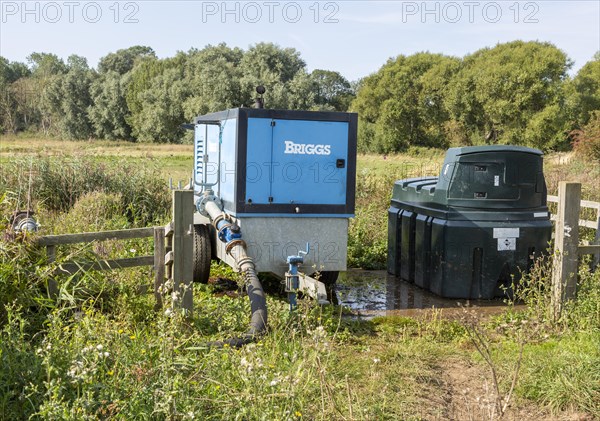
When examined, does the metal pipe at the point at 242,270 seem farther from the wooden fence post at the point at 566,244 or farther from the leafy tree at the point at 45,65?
the leafy tree at the point at 45,65

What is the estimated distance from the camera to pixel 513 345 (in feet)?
19.9

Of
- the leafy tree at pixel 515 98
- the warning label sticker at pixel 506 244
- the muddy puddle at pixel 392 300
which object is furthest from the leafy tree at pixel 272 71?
the warning label sticker at pixel 506 244

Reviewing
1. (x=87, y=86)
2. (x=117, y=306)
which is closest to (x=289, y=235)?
(x=117, y=306)

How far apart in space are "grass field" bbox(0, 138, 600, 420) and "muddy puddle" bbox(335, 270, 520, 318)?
0.41m

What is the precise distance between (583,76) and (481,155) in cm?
4763

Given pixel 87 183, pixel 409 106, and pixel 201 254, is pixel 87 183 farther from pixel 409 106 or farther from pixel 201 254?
pixel 409 106

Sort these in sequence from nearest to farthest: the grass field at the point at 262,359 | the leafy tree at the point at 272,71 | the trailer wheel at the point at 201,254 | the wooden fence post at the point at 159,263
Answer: the grass field at the point at 262,359 → the wooden fence post at the point at 159,263 → the trailer wheel at the point at 201,254 → the leafy tree at the point at 272,71

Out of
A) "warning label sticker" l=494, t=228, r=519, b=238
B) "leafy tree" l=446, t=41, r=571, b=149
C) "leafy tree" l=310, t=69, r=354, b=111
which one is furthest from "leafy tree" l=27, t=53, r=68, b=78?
"warning label sticker" l=494, t=228, r=519, b=238

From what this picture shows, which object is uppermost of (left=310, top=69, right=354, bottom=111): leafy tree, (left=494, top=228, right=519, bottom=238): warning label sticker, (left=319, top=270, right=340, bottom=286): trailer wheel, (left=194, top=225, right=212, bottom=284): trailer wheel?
(left=310, top=69, right=354, bottom=111): leafy tree

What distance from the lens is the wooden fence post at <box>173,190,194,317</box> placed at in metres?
6.04

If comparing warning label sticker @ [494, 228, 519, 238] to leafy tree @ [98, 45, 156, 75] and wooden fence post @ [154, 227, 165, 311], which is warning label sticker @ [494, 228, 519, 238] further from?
leafy tree @ [98, 45, 156, 75]

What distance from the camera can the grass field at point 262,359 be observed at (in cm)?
384

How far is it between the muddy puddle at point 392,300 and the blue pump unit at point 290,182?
2.35 ft

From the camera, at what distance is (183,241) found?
240 inches
